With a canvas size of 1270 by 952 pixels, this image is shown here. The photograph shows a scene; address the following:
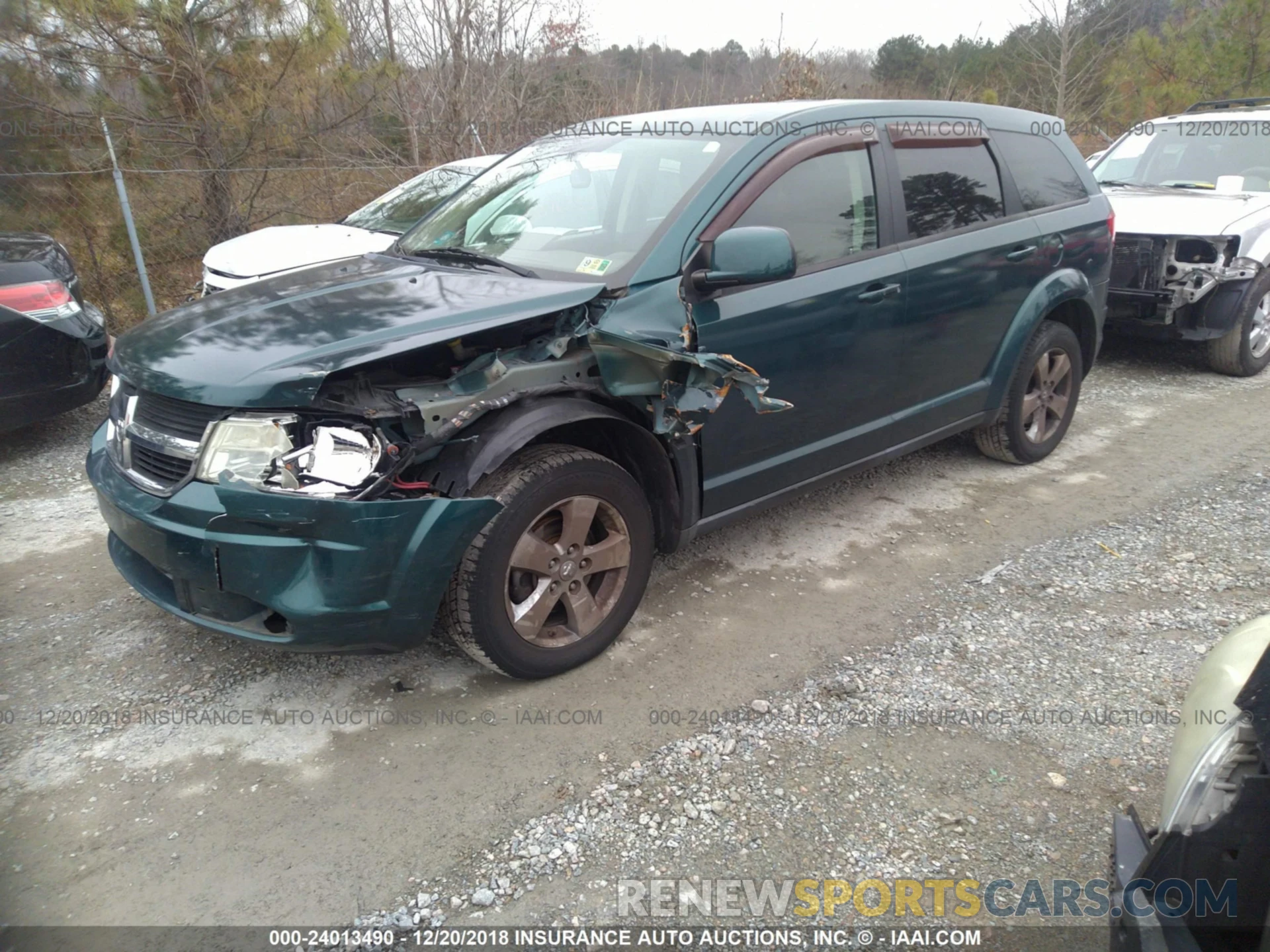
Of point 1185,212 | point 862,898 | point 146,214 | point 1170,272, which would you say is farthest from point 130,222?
point 1185,212

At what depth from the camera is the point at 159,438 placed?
8.96 ft

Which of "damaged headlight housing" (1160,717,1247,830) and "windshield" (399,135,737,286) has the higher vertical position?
"windshield" (399,135,737,286)

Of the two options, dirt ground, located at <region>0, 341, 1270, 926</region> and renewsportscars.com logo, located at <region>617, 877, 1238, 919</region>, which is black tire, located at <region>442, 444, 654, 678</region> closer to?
dirt ground, located at <region>0, 341, 1270, 926</region>

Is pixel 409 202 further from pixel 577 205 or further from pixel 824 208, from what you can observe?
pixel 824 208

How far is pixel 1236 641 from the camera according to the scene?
1932 millimetres

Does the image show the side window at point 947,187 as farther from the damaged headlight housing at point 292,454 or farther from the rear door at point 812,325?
the damaged headlight housing at point 292,454

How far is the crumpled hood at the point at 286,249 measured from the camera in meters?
6.16

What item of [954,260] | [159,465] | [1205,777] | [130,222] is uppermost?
[130,222]

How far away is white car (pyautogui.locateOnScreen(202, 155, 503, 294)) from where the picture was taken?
20.2 feet

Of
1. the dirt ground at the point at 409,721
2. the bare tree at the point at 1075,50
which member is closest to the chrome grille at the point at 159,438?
the dirt ground at the point at 409,721

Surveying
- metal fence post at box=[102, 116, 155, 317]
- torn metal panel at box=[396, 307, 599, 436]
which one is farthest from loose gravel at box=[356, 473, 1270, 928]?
metal fence post at box=[102, 116, 155, 317]

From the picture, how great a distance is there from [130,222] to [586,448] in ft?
21.3

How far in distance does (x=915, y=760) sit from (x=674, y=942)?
3.28 ft

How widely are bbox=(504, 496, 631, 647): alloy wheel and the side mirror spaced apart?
2.99ft
